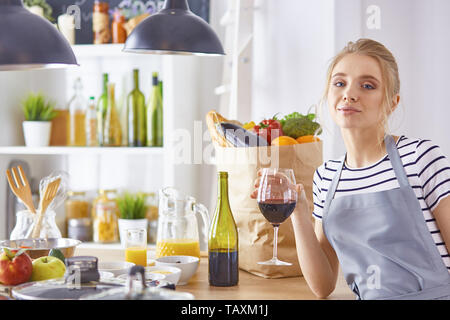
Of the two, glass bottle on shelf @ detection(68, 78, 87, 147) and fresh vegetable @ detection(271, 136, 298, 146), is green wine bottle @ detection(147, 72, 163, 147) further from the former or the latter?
fresh vegetable @ detection(271, 136, 298, 146)

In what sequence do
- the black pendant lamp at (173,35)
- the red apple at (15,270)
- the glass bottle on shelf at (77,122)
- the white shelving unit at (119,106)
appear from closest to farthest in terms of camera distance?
the red apple at (15,270)
the black pendant lamp at (173,35)
the white shelving unit at (119,106)
the glass bottle on shelf at (77,122)

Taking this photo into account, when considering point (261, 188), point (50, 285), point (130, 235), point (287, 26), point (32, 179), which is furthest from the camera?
point (32, 179)

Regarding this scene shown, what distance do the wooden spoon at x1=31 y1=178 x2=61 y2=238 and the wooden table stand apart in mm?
445

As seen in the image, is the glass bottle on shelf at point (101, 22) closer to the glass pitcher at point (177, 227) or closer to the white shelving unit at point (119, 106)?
the white shelving unit at point (119, 106)

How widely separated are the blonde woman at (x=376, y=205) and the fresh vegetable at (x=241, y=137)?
21cm

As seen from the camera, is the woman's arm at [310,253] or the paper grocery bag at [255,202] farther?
the paper grocery bag at [255,202]

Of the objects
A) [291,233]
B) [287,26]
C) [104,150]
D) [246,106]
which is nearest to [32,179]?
[104,150]

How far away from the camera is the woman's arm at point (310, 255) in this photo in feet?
4.55

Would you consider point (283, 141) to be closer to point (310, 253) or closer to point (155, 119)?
point (310, 253)

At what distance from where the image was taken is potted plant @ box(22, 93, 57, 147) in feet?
10.1

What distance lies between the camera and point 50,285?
1.14 metres

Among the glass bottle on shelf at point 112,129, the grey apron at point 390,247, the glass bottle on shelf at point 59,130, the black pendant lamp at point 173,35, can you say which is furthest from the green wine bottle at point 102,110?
the grey apron at point 390,247
